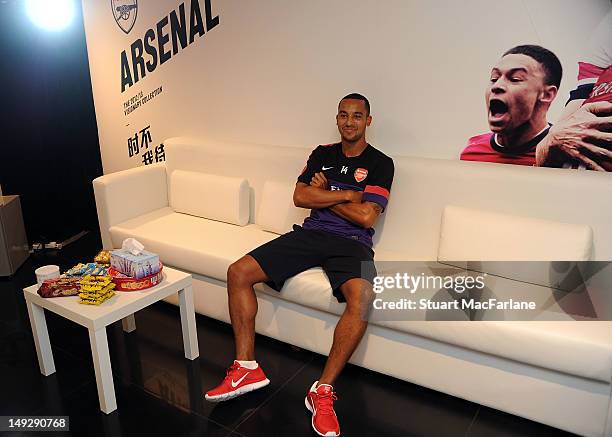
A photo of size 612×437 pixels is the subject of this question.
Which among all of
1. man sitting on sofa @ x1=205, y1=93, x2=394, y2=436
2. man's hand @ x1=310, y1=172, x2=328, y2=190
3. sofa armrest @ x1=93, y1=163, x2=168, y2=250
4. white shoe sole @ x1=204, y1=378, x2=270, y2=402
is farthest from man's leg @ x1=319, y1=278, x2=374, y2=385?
sofa armrest @ x1=93, y1=163, x2=168, y2=250

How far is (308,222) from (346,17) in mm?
1188

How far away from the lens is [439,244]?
241cm

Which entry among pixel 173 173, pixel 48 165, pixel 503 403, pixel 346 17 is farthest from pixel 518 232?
pixel 48 165

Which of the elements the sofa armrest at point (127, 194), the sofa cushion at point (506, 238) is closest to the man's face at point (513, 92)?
the sofa cushion at point (506, 238)

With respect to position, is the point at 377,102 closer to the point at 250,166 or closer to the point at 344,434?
the point at 250,166

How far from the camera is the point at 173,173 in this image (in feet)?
11.1

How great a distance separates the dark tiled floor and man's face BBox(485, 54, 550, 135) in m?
1.38

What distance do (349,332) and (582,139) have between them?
1.44 meters

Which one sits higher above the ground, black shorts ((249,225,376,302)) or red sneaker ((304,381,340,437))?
black shorts ((249,225,376,302))

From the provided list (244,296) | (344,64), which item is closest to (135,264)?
(244,296)

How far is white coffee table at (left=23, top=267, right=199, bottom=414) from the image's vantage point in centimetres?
197

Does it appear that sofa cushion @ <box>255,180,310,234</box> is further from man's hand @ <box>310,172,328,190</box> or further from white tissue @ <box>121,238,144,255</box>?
white tissue @ <box>121,238,144,255</box>

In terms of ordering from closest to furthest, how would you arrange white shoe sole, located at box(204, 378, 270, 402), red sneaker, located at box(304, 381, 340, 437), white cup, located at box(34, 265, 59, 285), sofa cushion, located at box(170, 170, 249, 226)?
1. red sneaker, located at box(304, 381, 340, 437)
2. white shoe sole, located at box(204, 378, 270, 402)
3. white cup, located at box(34, 265, 59, 285)
4. sofa cushion, located at box(170, 170, 249, 226)

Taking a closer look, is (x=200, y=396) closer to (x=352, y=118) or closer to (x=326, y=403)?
(x=326, y=403)
